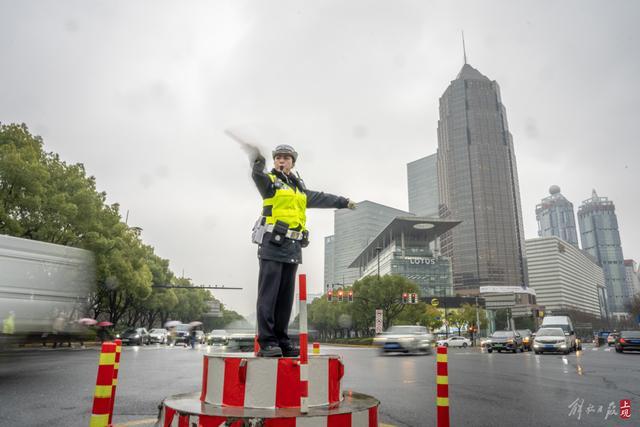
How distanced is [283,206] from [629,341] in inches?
1067

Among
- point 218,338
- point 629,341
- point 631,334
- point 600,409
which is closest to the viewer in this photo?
point 600,409

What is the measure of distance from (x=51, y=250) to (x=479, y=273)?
439ft

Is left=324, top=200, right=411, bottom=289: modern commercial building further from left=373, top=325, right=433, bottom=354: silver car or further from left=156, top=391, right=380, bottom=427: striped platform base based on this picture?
left=156, top=391, right=380, bottom=427: striped platform base

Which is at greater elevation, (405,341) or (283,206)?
(283,206)

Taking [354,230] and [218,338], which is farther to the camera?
[354,230]

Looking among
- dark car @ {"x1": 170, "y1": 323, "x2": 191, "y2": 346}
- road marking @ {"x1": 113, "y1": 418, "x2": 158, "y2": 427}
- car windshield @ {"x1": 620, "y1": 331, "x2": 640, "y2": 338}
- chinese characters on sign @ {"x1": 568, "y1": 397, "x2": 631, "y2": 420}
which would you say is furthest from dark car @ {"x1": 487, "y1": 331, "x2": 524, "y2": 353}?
dark car @ {"x1": 170, "y1": 323, "x2": 191, "y2": 346}

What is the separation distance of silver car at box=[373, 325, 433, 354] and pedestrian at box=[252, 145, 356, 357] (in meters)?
18.2

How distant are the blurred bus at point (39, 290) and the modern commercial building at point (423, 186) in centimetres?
16713

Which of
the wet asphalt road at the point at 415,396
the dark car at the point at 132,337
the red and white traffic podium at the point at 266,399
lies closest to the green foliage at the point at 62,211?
the dark car at the point at 132,337

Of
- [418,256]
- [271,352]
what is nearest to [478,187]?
[418,256]

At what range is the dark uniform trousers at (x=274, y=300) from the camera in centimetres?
387

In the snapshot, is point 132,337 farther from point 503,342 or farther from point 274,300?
point 274,300

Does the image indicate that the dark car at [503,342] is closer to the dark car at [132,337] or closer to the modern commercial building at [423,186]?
the dark car at [132,337]

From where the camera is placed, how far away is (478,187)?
143 meters
